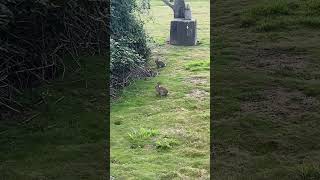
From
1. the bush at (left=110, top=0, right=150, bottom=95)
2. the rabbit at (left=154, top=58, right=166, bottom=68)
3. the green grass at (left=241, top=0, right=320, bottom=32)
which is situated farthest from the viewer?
the green grass at (left=241, top=0, right=320, bottom=32)

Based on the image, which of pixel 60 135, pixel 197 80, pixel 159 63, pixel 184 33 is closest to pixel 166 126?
pixel 60 135

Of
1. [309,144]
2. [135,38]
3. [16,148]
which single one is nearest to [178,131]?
[309,144]

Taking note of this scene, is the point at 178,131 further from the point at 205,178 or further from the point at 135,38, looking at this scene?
the point at 135,38

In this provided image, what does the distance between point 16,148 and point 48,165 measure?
52 cm

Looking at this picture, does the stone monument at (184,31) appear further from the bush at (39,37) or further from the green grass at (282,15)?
the bush at (39,37)

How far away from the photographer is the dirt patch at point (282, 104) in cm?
614

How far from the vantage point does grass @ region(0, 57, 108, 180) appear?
458 cm

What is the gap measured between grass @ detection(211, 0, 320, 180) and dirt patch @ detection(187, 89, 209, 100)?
0.22m

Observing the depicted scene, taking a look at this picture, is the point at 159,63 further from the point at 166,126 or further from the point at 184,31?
the point at 166,126

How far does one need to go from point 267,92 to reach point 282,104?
49 centimetres

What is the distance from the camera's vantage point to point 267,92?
6.86m

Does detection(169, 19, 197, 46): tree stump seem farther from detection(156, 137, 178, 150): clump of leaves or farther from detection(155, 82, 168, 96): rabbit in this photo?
detection(156, 137, 178, 150): clump of leaves

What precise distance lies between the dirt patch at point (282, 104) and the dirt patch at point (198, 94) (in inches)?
33.0

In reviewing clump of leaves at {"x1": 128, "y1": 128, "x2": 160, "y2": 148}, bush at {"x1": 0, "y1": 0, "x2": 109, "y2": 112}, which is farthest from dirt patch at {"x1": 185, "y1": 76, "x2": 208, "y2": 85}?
clump of leaves at {"x1": 128, "y1": 128, "x2": 160, "y2": 148}
